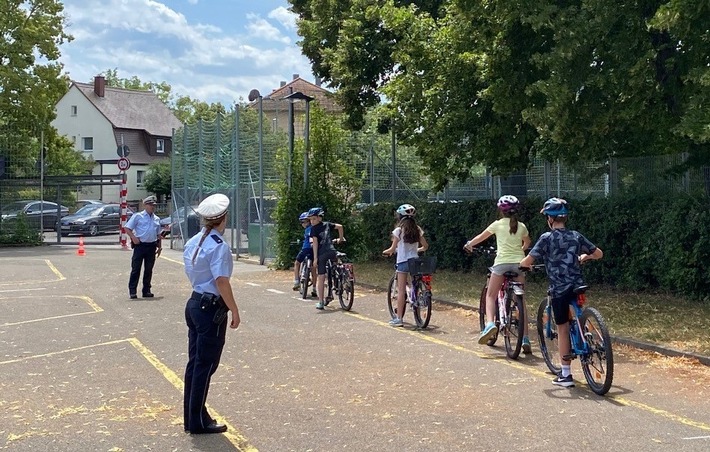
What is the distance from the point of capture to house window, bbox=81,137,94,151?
242ft

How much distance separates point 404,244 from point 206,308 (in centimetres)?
575

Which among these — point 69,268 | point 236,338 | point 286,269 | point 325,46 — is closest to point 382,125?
point 325,46

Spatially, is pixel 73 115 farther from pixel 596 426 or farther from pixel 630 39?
pixel 596 426

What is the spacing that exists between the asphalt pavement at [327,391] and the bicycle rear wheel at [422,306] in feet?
0.57

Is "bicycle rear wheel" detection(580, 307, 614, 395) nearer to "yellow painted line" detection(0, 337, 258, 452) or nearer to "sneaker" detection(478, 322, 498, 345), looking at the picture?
"sneaker" detection(478, 322, 498, 345)

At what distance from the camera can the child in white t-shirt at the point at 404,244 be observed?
471 inches

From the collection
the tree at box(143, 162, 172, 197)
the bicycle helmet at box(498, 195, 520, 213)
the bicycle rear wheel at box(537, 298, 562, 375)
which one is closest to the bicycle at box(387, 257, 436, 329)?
the bicycle helmet at box(498, 195, 520, 213)

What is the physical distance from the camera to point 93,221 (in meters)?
43.8

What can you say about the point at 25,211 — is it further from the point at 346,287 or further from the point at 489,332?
the point at 489,332

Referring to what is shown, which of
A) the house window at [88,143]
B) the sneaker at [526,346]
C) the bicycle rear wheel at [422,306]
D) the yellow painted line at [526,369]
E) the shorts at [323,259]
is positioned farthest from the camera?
the house window at [88,143]

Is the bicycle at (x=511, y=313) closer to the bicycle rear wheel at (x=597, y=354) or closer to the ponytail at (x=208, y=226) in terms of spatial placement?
the bicycle rear wheel at (x=597, y=354)

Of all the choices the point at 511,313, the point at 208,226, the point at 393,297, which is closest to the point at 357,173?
the point at 393,297

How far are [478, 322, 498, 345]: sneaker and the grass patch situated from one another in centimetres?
181

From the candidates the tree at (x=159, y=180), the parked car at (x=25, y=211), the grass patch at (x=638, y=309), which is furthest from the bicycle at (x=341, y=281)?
the tree at (x=159, y=180)
